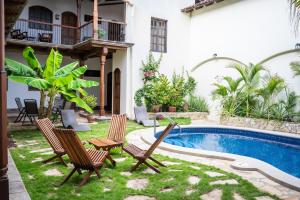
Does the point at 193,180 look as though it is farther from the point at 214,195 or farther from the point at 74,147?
the point at 74,147

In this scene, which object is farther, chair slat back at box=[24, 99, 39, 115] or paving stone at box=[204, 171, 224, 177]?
chair slat back at box=[24, 99, 39, 115]

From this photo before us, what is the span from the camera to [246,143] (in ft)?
35.0

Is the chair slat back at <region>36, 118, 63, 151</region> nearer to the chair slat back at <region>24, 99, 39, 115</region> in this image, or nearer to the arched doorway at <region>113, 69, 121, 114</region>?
the chair slat back at <region>24, 99, 39, 115</region>

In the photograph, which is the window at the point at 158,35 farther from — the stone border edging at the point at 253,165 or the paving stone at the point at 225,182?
the paving stone at the point at 225,182

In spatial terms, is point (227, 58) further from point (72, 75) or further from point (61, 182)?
point (61, 182)

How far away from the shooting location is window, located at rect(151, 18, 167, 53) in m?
15.9

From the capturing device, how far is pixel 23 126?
36.1 feet

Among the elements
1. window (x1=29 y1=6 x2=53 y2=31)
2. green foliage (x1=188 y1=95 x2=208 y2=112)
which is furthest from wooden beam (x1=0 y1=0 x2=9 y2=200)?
window (x1=29 y1=6 x2=53 y2=31)

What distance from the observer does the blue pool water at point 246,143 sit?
27.9 feet

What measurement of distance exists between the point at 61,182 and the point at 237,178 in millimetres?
3139

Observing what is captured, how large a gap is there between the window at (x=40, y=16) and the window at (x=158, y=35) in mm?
6280

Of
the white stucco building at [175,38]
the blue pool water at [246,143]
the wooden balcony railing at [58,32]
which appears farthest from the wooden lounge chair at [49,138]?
the wooden balcony railing at [58,32]

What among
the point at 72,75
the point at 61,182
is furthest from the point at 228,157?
the point at 72,75

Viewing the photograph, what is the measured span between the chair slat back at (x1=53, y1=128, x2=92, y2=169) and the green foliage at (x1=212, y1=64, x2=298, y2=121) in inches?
362
